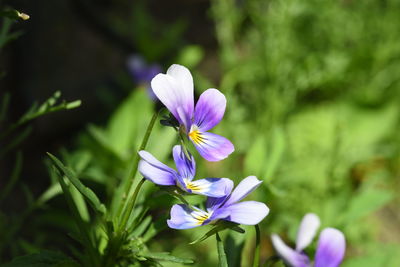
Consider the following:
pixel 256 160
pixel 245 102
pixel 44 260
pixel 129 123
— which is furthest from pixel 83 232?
pixel 245 102

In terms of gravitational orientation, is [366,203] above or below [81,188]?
above

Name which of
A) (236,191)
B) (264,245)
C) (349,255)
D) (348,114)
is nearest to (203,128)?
(236,191)

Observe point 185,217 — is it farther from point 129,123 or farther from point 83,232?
point 129,123

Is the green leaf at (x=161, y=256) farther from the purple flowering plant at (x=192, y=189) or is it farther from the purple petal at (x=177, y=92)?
the purple petal at (x=177, y=92)

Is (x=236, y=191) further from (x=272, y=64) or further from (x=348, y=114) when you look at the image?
(x=348, y=114)

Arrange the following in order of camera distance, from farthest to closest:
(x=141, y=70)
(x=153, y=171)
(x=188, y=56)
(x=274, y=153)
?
(x=188, y=56) → (x=141, y=70) → (x=274, y=153) → (x=153, y=171)
